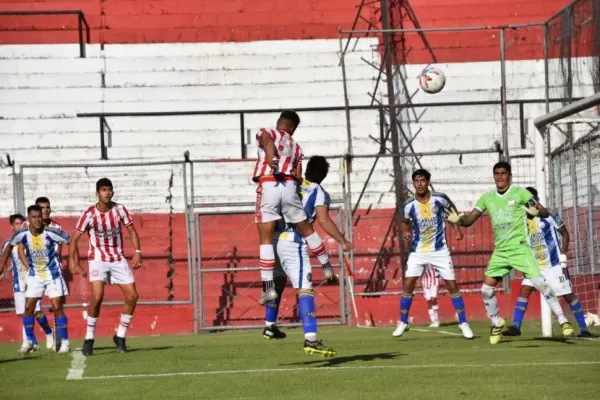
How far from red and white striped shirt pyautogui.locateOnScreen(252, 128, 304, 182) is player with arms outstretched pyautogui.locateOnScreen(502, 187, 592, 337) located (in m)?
4.85

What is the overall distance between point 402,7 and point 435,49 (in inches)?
48.8

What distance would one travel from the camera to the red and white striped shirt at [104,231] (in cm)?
1570

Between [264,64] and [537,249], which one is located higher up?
[264,64]

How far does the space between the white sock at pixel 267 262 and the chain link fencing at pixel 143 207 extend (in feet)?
37.2

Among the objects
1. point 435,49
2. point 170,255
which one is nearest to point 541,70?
point 435,49

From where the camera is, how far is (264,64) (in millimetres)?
27375

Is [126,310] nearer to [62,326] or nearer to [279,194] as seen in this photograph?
[62,326]

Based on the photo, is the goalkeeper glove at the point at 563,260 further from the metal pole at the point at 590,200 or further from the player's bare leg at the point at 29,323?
the player's bare leg at the point at 29,323

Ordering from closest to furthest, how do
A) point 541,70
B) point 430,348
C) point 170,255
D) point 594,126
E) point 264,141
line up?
1. point 264,141
2. point 430,348
3. point 594,126
4. point 170,255
5. point 541,70

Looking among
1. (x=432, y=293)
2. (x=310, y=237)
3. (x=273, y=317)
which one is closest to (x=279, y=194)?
(x=310, y=237)

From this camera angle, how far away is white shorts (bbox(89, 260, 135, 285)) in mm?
15648

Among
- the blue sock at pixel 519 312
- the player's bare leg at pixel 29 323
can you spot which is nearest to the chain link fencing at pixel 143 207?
the player's bare leg at pixel 29 323

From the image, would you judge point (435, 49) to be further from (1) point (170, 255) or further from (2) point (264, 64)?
(1) point (170, 255)

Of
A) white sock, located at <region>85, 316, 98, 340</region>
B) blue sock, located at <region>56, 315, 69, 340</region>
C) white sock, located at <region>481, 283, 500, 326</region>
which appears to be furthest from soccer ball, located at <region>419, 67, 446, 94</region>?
white sock, located at <region>85, 316, 98, 340</region>
